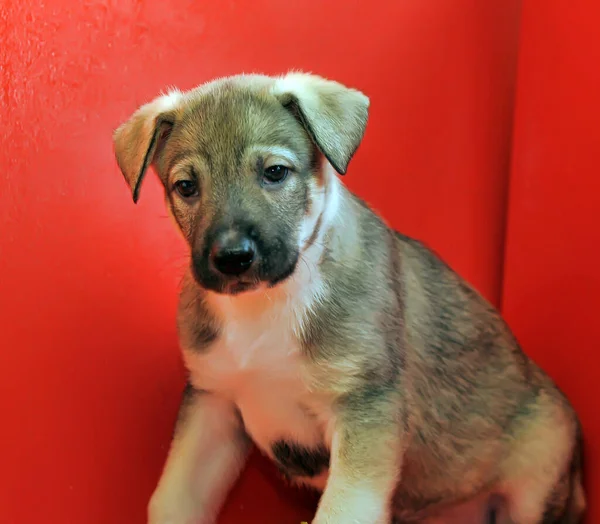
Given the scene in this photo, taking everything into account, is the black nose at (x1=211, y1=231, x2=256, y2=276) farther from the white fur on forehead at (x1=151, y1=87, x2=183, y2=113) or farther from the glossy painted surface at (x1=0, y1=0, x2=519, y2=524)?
the glossy painted surface at (x1=0, y1=0, x2=519, y2=524)

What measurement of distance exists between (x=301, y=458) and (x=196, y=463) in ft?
0.96

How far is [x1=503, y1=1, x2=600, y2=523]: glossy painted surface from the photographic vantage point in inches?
86.8

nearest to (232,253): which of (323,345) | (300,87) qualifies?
(323,345)

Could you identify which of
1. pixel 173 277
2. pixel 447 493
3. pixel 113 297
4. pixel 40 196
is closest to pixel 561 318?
pixel 447 493

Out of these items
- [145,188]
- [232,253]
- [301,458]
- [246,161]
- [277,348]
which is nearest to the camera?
[232,253]

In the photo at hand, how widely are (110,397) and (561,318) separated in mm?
1407

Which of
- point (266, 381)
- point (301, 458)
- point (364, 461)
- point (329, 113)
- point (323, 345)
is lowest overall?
point (301, 458)

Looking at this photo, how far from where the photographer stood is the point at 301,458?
1.96 meters

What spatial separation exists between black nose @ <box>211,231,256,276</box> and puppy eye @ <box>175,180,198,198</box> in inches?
8.2

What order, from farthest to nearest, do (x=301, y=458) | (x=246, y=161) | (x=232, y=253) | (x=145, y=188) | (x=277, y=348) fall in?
(x=145, y=188) → (x=301, y=458) → (x=277, y=348) → (x=246, y=161) → (x=232, y=253)

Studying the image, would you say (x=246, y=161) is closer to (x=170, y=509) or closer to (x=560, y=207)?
(x=170, y=509)

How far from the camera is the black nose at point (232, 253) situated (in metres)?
1.54

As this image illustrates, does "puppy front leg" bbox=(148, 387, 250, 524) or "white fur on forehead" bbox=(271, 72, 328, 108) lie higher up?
"white fur on forehead" bbox=(271, 72, 328, 108)

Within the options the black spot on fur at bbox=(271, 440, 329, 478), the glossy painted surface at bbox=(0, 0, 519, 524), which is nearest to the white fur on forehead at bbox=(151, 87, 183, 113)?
the glossy painted surface at bbox=(0, 0, 519, 524)
